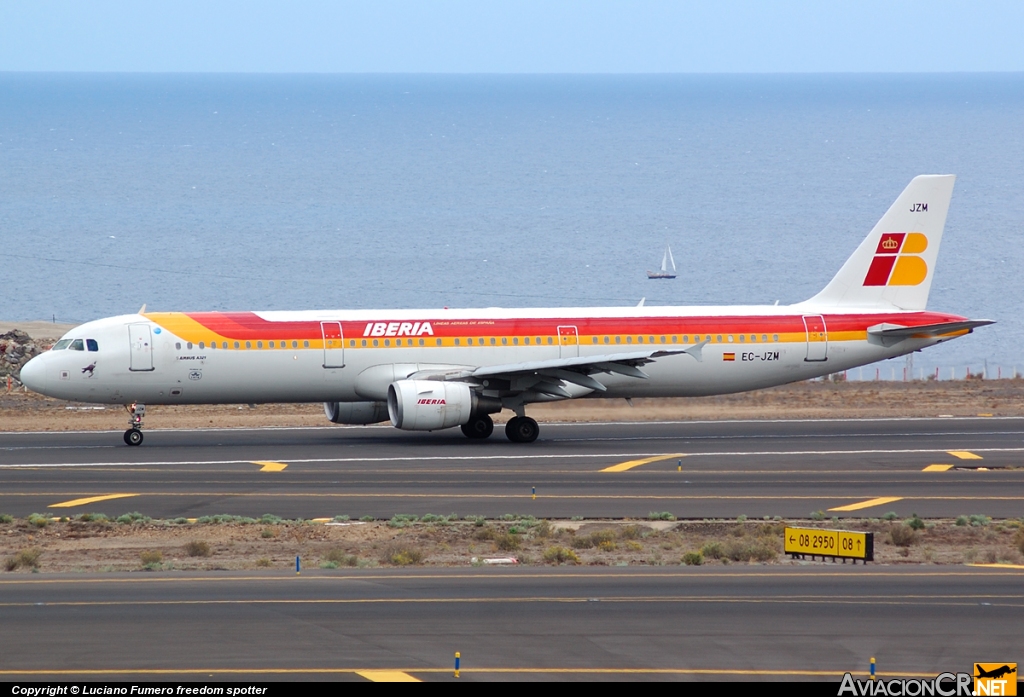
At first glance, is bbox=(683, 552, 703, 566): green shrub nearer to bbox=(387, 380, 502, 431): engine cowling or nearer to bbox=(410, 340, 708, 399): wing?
bbox=(410, 340, 708, 399): wing

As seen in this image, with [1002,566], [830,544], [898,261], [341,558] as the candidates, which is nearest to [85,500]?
[341,558]

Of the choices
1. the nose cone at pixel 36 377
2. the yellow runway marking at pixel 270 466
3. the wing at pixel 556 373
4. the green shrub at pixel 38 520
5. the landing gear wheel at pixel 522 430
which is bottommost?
the green shrub at pixel 38 520

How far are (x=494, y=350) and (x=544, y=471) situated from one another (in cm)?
677

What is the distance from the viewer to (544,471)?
3519cm

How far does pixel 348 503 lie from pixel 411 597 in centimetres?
1052

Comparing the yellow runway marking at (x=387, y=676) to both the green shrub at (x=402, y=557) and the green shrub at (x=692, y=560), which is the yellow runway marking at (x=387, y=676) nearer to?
the green shrub at (x=402, y=557)

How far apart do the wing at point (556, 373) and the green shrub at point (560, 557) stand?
1553 centimetres

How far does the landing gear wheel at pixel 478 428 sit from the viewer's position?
41750mm

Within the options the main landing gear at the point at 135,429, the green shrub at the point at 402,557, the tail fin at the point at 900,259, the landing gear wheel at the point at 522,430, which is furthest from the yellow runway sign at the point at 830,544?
the main landing gear at the point at 135,429

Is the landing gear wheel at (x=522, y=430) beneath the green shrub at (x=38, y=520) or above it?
above

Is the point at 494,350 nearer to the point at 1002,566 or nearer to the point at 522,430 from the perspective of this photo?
the point at 522,430

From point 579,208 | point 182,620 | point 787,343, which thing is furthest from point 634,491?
point 579,208

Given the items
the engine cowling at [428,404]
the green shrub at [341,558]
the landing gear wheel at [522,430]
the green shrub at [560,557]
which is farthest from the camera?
the landing gear wheel at [522,430]

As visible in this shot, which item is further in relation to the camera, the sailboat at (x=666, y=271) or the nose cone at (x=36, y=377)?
the sailboat at (x=666, y=271)
